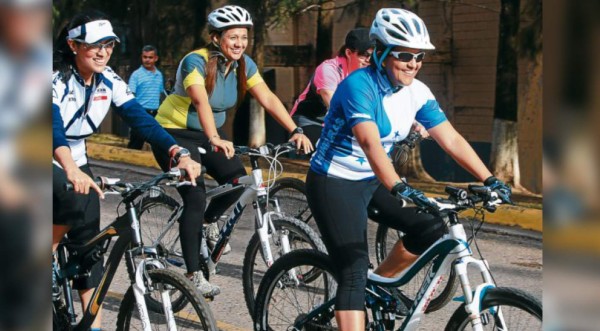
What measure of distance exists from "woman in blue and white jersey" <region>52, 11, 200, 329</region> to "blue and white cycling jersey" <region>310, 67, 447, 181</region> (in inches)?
23.8

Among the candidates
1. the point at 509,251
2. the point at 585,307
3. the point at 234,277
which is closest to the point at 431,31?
the point at 509,251

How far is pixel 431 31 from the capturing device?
2003 centimetres

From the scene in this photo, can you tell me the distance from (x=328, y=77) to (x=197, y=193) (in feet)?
5.33

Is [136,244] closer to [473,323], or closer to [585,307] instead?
[473,323]

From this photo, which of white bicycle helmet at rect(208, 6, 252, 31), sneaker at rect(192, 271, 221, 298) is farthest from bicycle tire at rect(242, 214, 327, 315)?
white bicycle helmet at rect(208, 6, 252, 31)

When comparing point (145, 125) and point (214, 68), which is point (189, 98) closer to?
point (214, 68)

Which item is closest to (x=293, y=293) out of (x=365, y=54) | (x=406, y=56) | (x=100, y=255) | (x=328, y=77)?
(x=100, y=255)

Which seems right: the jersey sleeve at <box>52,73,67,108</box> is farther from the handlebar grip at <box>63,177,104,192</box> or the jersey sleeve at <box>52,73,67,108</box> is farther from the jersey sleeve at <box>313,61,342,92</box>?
the jersey sleeve at <box>313,61,342,92</box>

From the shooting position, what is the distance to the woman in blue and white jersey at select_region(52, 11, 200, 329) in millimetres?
4668

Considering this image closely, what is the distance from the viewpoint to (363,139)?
423 cm

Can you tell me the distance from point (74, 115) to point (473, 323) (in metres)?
2.09

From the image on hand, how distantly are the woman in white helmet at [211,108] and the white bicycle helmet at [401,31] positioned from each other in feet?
6.31

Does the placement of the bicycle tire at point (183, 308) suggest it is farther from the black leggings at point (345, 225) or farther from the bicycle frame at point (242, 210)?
the bicycle frame at point (242, 210)

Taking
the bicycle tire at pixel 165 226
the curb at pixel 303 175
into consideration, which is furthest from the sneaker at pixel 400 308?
the curb at pixel 303 175
